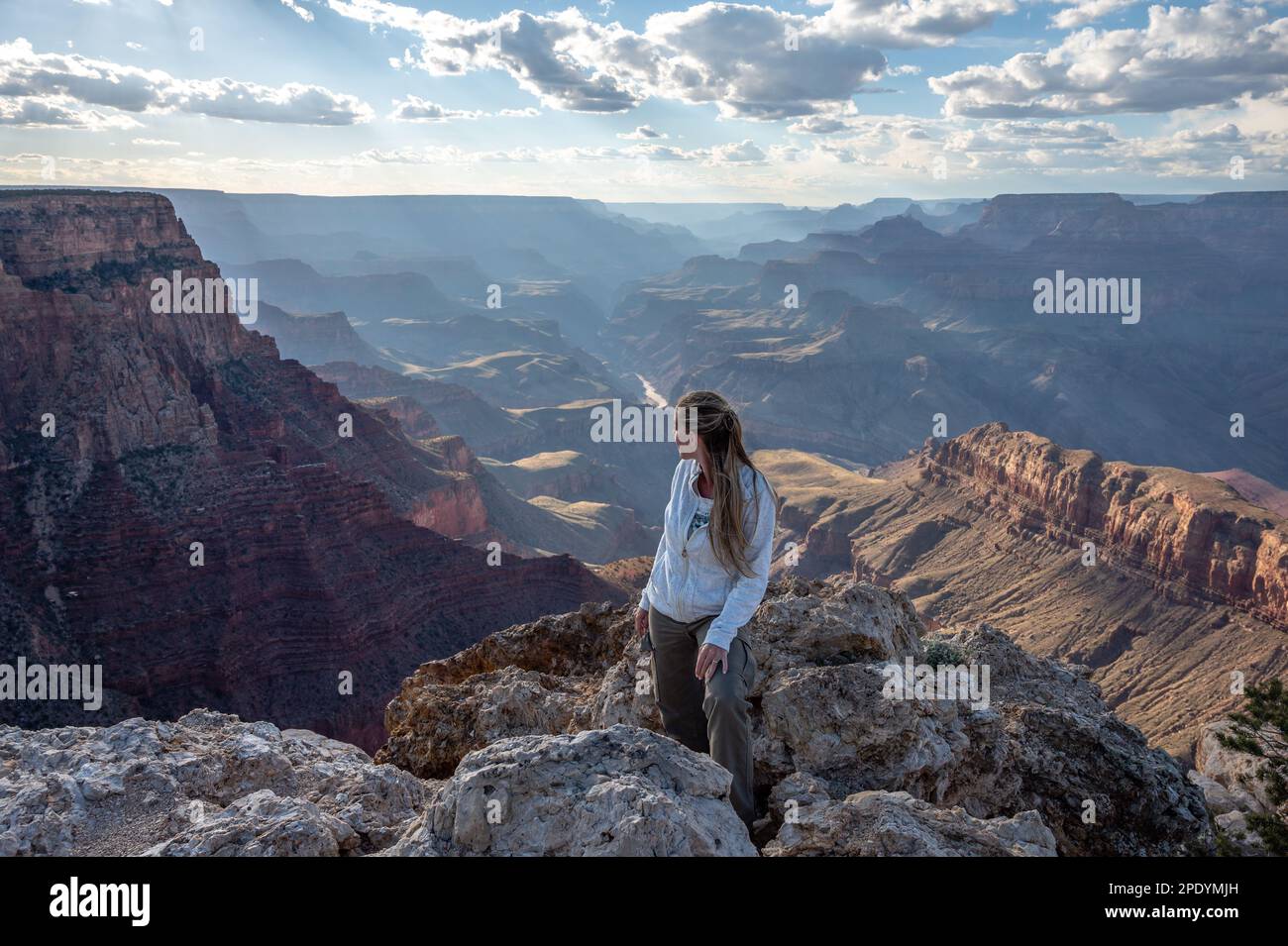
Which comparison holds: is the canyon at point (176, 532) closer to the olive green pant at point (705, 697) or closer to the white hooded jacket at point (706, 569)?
the olive green pant at point (705, 697)

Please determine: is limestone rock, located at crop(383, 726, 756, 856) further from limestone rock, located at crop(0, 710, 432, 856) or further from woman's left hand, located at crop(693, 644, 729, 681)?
limestone rock, located at crop(0, 710, 432, 856)

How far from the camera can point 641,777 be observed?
4961 mm

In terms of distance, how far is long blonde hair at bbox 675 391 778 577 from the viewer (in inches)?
229

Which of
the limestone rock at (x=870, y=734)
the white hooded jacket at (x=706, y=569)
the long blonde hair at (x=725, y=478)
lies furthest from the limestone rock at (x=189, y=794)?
the long blonde hair at (x=725, y=478)

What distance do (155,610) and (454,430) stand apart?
89542mm

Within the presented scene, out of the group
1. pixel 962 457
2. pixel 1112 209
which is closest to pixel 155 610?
pixel 962 457

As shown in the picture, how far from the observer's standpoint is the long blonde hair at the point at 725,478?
583 cm

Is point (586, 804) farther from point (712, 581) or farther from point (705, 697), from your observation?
point (712, 581)

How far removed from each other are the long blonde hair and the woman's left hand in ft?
1.89

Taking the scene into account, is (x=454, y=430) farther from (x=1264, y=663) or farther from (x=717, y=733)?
(x=717, y=733)

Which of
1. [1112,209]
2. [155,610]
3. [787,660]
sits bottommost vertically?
[155,610]

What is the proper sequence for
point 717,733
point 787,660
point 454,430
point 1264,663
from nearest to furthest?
1. point 717,733
2. point 787,660
3. point 1264,663
4. point 454,430

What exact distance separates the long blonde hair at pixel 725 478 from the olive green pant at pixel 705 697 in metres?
0.58

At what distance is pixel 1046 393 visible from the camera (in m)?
156
